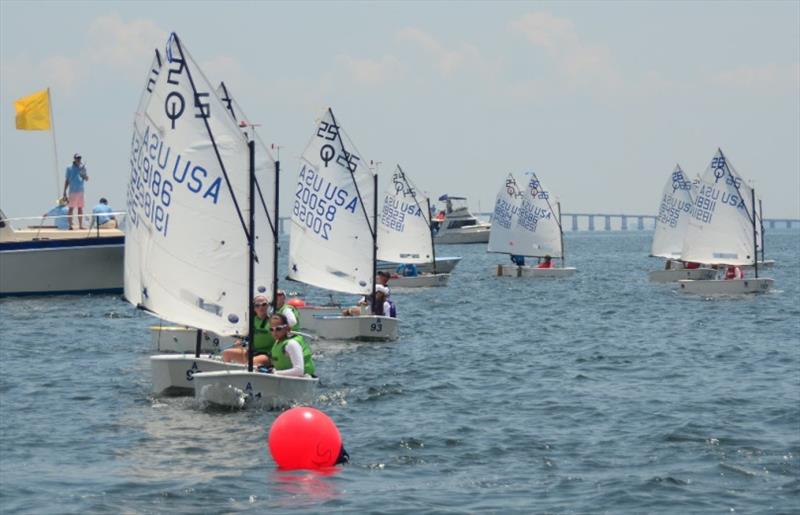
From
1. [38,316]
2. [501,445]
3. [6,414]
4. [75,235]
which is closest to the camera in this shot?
[501,445]

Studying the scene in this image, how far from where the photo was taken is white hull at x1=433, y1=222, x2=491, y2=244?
18638 cm

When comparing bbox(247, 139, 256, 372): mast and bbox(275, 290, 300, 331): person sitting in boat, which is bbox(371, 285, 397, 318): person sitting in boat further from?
bbox(247, 139, 256, 372): mast

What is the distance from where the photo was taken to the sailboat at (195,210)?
25.5 meters

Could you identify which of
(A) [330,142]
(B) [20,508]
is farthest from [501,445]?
(A) [330,142]

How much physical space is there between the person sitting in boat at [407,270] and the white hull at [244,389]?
47765mm

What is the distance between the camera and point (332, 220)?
42.2 m

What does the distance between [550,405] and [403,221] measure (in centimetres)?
4650

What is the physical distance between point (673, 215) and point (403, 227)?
19.3 m

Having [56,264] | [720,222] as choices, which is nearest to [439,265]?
[720,222]

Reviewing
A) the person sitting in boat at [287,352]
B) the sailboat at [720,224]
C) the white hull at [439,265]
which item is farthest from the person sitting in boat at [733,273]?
the person sitting in boat at [287,352]

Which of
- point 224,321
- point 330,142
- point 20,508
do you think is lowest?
point 20,508

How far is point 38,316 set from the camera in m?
47.6

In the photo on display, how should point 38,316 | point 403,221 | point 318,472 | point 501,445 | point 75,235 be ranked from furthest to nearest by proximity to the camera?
point 403,221 → point 75,235 → point 38,316 → point 501,445 → point 318,472

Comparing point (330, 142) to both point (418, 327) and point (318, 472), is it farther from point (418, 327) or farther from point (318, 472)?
point (318, 472)
